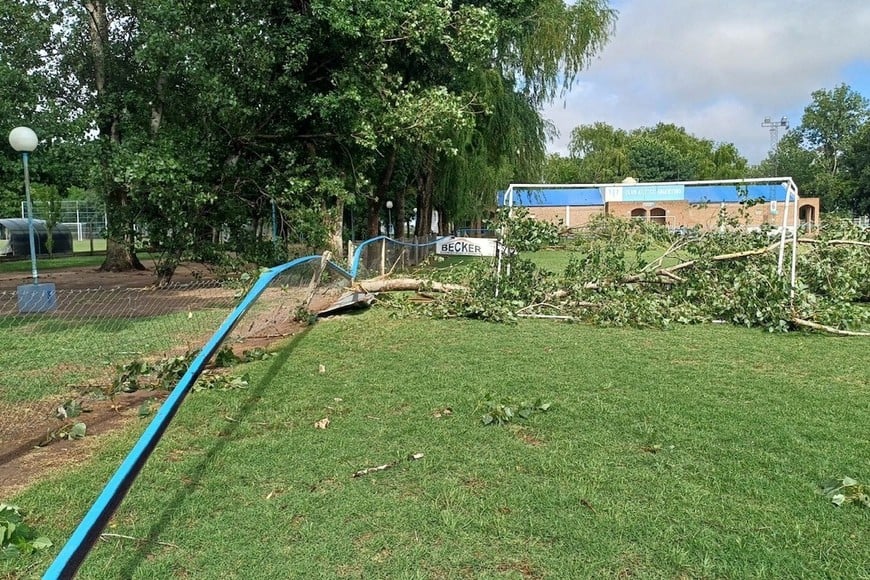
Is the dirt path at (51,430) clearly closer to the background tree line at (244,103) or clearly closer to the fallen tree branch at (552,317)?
the fallen tree branch at (552,317)

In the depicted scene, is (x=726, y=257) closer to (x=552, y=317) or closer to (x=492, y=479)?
(x=552, y=317)

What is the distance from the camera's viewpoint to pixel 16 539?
2840 millimetres

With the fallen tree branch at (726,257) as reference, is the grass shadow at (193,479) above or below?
below

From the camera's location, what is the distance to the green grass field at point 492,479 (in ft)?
8.96

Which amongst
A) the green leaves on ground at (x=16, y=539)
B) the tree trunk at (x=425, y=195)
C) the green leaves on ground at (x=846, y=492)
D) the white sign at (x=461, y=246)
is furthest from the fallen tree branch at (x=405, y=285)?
the white sign at (x=461, y=246)

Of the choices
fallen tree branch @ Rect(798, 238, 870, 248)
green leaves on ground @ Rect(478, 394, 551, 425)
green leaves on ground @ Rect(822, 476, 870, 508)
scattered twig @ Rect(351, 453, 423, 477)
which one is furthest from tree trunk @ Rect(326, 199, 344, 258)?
green leaves on ground @ Rect(822, 476, 870, 508)

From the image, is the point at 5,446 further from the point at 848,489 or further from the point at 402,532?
the point at 848,489

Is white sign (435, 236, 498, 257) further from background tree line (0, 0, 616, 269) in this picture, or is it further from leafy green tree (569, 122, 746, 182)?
leafy green tree (569, 122, 746, 182)

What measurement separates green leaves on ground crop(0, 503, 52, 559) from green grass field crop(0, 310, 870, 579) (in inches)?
2.7

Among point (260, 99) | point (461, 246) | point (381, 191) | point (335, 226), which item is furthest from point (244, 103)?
point (461, 246)

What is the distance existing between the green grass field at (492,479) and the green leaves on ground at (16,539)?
0.07 metres

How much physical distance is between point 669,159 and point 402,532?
73.6 metres

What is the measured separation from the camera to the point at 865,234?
9953mm

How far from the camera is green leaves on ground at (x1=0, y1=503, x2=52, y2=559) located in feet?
9.12
